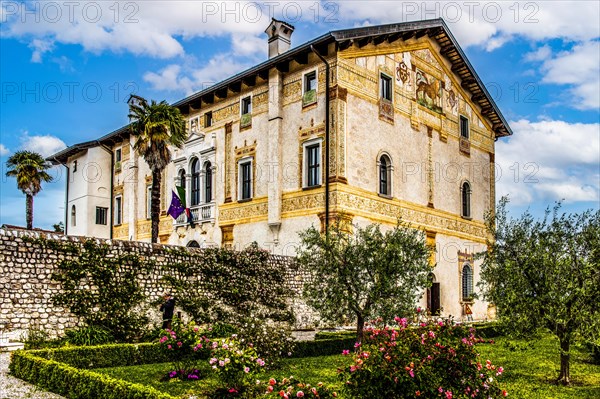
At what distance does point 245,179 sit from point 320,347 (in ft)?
41.4

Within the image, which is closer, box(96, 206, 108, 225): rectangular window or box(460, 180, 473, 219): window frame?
box(460, 180, 473, 219): window frame

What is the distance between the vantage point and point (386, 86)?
25.6 m

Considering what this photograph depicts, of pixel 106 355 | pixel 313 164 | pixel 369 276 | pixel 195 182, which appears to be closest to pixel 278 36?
pixel 313 164

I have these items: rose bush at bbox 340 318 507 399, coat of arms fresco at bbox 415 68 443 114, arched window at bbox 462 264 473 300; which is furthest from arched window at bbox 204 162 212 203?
rose bush at bbox 340 318 507 399

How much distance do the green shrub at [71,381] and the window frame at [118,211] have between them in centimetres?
2556

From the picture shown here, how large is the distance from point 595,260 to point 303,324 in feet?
42.2

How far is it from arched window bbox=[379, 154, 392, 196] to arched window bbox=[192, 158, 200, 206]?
33.3 feet

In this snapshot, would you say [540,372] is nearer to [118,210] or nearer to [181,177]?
[181,177]

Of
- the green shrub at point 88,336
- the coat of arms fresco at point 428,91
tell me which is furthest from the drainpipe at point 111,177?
the green shrub at point 88,336

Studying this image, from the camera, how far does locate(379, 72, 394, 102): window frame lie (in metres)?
25.2

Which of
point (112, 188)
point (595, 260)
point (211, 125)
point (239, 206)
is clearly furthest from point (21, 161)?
point (595, 260)

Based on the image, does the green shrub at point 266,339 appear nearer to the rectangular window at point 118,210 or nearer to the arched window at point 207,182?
the arched window at point 207,182

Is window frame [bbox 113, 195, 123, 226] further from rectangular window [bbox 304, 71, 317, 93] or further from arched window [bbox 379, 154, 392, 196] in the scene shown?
arched window [bbox 379, 154, 392, 196]

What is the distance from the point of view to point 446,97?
29.6 m
